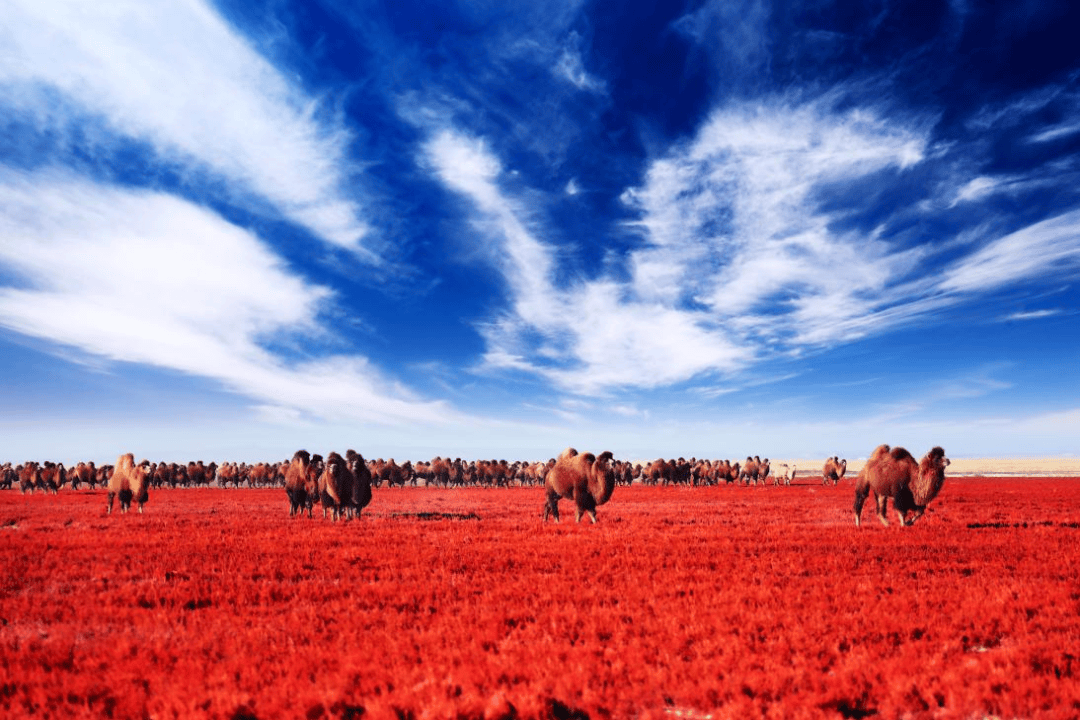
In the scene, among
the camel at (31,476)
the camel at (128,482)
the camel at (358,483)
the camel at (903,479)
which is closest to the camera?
the camel at (903,479)

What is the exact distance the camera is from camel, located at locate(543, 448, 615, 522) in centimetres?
2450

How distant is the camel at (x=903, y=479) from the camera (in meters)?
21.0

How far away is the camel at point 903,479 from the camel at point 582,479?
915 cm

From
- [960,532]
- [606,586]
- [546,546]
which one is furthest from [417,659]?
[960,532]

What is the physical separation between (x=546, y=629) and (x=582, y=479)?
16.0 meters

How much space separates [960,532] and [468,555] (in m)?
15.8

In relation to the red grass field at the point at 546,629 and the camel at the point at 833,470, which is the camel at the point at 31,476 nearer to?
the red grass field at the point at 546,629

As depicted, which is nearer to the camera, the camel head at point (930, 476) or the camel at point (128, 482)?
the camel head at point (930, 476)

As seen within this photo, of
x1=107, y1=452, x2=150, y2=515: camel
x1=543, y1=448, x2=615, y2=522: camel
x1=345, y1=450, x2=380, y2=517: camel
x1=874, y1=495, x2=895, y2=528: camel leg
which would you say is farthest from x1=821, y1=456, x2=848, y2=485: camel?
x1=107, y1=452, x2=150, y2=515: camel

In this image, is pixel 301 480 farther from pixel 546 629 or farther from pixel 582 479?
pixel 546 629

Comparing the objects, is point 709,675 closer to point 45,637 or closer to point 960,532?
point 45,637

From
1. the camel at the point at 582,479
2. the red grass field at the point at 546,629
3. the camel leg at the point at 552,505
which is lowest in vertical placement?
the red grass field at the point at 546,629

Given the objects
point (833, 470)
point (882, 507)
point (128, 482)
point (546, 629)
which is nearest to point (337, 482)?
point (128, 482)

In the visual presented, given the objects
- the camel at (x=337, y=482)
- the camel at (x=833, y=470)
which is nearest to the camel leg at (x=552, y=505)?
the camel at (x=337, y=482)
